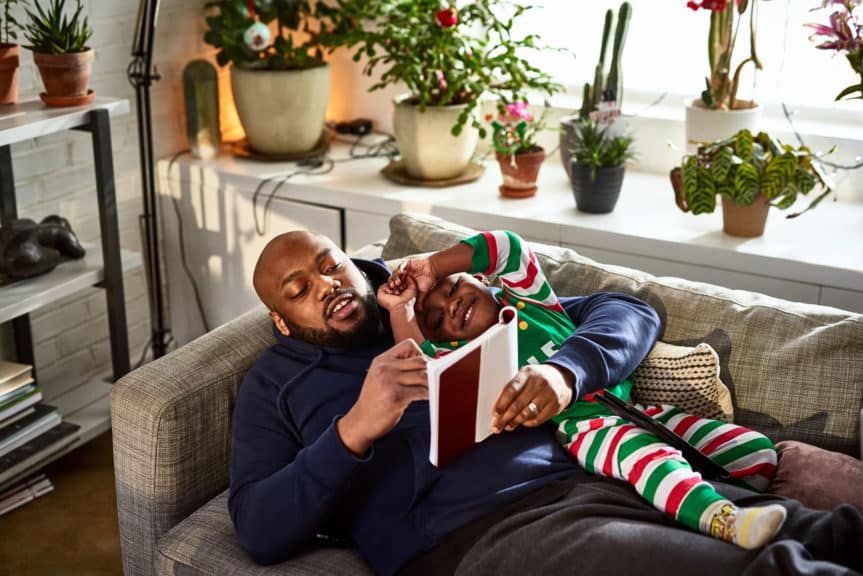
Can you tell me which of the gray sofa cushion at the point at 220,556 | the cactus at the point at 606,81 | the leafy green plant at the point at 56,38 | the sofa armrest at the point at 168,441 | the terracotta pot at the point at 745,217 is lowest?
the gray sofa cushion at the point at 220,556

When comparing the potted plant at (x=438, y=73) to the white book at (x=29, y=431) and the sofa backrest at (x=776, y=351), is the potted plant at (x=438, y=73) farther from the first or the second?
the white book at (x=29, y=431)

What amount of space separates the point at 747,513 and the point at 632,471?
0.22 metres

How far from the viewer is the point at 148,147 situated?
2.81m

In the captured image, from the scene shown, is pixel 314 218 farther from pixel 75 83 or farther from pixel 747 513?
pixel 747 513

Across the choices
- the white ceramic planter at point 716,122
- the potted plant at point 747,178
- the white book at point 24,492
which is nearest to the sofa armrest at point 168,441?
the white book at point 24,492

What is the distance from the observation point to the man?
1382 mm

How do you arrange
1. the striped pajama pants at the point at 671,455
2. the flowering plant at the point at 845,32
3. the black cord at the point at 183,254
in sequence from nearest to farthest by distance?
the striped pajama pants at the point at 671,455
the flowering plant at the point at 845,32
the black cord at the point at 183,254

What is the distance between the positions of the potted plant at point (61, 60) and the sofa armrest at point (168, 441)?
935mm

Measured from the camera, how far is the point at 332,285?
5.74 ft

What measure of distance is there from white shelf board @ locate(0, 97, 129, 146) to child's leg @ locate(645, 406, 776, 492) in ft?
5.08

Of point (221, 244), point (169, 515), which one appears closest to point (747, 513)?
point (169, 515)

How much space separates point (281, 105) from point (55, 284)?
92 centimetres

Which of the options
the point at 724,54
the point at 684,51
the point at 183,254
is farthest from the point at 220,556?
the point at 684,51

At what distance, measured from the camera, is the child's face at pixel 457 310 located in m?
1.77
